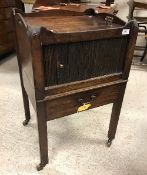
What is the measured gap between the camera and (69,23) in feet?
3.63

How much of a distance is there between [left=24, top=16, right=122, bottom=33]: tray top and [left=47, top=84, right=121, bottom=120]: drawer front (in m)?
0.34

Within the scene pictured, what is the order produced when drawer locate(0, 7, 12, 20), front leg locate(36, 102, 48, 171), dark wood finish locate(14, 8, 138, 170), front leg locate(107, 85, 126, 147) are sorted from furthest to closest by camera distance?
drawer locate(0, 7, 12, 20)
front leg locate(107, 85, 126, 147)
front leg locate(36, 102, 48, 171)
dark wood finish locate(14, 8, 138, 170)

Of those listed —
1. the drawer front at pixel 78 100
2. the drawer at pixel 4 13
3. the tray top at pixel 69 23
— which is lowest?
the drawer front at pixel 78 100

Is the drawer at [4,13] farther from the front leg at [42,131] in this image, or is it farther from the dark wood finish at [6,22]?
the front leg at [42,131]

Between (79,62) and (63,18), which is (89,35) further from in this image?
(63,18)

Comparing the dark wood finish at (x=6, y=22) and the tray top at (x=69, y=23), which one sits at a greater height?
the tray top at (x=69, y=23)

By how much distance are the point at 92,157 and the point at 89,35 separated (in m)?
Answer: 0.85

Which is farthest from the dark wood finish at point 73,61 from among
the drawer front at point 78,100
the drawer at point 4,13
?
the drawer at point 4,13

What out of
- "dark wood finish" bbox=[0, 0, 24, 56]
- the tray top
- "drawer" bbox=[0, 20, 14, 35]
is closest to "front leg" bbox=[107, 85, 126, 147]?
the tray top

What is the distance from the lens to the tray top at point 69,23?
1012mm

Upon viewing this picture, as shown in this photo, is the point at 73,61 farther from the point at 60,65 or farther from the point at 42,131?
the point at 42,131

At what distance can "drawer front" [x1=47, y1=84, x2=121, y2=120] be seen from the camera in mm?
Answer: 1029

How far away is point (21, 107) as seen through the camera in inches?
71.4

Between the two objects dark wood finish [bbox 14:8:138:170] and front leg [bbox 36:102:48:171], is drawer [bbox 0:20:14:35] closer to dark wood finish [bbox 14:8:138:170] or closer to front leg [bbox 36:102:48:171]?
dark wood finish [bbox 14:8:138:170]
